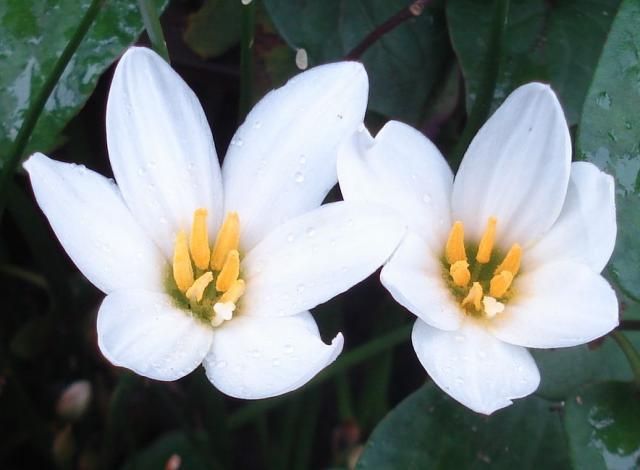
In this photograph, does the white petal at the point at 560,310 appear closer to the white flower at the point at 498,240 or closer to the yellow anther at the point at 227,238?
the white flower at the point at 498,240

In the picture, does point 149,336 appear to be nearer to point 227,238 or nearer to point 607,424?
point 227,238

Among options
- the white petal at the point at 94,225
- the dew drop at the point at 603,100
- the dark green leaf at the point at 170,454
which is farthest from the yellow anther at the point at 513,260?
the dark green leaf at the point at 170,454

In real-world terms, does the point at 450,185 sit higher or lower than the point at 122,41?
lower

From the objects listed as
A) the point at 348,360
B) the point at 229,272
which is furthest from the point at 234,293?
the point at 348,360

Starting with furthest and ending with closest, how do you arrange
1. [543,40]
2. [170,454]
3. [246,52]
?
[170,454] < [543,40] < [246,52]

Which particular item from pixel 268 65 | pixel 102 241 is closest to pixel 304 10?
pixel 268 65

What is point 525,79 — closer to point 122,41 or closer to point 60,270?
point 122,41

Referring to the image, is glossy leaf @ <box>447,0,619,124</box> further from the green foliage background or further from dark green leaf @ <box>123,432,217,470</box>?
dark green leaf @ <box>123,432,217,470</box>
